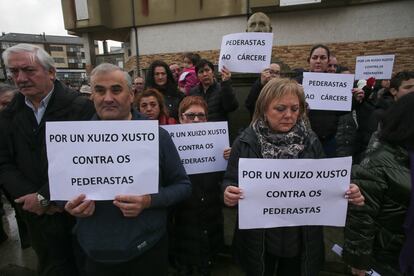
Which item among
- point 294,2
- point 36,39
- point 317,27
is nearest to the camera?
point 294,2

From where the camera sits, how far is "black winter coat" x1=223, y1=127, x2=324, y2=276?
1.69 metres

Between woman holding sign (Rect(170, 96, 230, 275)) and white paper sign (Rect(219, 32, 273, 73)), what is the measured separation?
883 mm

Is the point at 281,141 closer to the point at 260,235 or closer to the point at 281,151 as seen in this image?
the point at 281,151

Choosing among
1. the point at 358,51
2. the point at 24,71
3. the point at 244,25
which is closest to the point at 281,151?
the point at 24,71

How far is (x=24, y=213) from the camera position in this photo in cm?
203

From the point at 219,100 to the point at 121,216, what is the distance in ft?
6.10

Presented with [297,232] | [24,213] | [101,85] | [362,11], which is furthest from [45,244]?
[362,11]

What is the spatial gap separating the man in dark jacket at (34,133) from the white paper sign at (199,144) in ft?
2.21

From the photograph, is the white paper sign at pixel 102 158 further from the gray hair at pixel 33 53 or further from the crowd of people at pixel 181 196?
the gray hair at pixel 33 53

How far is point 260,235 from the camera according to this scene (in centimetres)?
170

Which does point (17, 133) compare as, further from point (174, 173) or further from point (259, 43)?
point (259, 43)

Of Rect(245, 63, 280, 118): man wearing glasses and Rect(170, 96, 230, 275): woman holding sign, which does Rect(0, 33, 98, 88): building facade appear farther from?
Rect(170, 96, 230, 275): woman holding sign

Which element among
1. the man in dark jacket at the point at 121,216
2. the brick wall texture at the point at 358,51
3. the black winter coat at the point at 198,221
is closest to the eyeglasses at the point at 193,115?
the black winter coat at the point at 198,221

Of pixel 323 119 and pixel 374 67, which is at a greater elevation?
pixel 374 67
